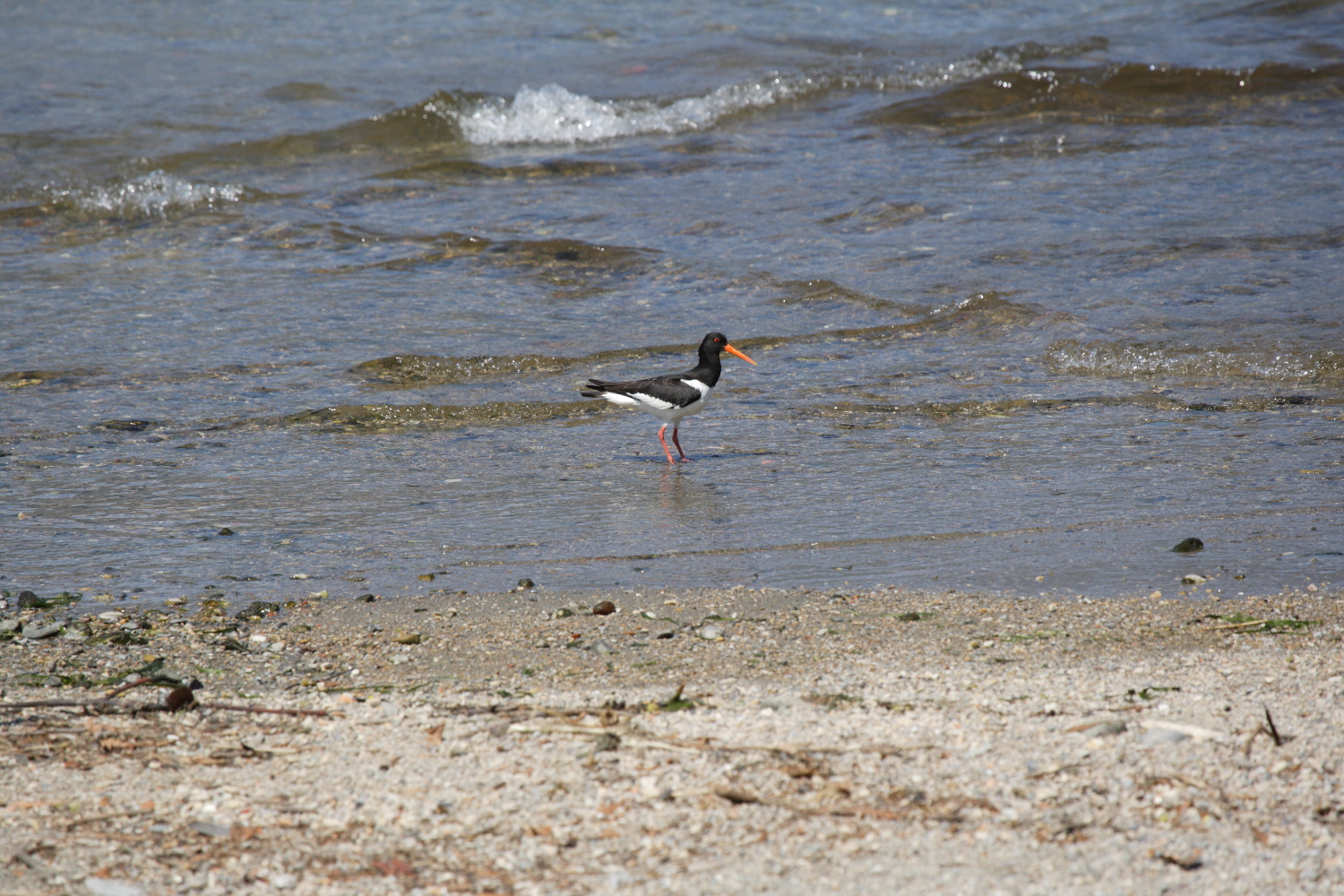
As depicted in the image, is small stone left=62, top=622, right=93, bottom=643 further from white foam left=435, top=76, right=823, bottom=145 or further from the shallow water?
white foam left=435, top=76, right=823, bottom=145

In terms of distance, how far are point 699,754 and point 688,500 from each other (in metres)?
3.20

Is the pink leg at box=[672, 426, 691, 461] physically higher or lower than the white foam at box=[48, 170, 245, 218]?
lower

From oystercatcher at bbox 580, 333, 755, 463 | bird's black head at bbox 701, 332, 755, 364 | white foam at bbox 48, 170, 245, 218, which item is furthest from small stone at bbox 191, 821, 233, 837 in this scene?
white foam at bbox 48, 170, 245, 218

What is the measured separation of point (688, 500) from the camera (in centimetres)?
649

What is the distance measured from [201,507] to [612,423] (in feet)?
9.50

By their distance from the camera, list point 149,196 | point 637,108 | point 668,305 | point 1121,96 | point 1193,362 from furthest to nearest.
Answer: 1. point 637,108
2. point 1121,96
3. point 149,196
4. point 668,305
5. point 1193,362

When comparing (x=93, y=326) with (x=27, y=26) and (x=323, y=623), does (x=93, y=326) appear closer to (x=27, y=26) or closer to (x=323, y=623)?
(x=323, y=623)

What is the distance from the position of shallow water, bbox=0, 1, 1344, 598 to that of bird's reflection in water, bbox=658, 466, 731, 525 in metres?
0.04

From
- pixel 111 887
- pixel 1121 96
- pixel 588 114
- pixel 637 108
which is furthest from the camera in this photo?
pixel 637 108

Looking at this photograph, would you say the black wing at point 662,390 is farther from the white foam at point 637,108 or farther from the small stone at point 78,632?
the white foam at point 637,108

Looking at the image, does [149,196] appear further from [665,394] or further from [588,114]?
[665,394]

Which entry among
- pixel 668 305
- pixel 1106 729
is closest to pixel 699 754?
pixel 1106 729

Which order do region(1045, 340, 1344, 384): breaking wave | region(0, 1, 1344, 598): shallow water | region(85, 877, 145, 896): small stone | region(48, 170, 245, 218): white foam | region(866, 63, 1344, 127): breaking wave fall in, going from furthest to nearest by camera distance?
region(866, 63, 1344, 127): breaking wave, region(48, 170, 245, 218): white foam, region(1045, 340, 1344, 384): breaking wave, region(0, 1, 1344, 598): shallow water, region(85, 877, 145, 896): small stone

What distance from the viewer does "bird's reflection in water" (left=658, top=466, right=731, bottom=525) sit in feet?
20.4
